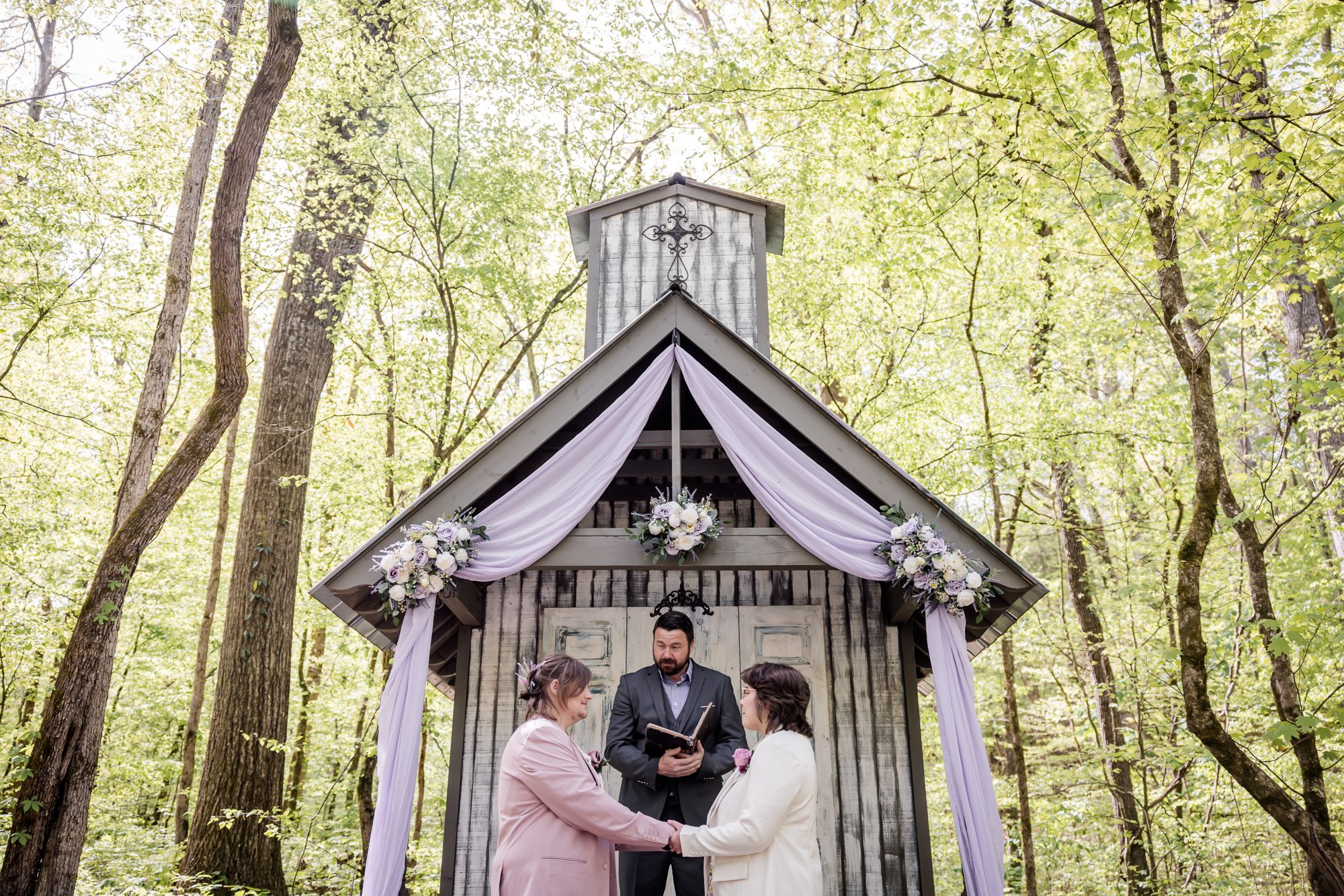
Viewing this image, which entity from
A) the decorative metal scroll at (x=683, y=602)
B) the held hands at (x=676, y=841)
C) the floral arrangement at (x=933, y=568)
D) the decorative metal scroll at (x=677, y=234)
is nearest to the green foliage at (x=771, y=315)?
the decorative metal scroll at (x=677, y=234)

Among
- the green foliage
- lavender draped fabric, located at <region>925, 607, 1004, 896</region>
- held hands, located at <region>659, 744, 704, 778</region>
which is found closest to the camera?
lavender draped fabric, located at <region>925, 607, 1004, 896</region>

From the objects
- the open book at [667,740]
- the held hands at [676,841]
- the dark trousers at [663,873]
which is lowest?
the dark trousers at [663,873]

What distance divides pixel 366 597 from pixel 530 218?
7170 mm

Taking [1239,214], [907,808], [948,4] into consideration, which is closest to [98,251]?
[948,4]

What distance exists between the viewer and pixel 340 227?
11.4 metres

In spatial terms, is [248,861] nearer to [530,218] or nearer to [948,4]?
[530,218]

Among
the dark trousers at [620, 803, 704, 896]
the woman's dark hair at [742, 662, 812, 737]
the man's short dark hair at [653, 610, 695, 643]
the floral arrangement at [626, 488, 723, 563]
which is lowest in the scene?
the dark trousers at [620, 803, 704, 896]

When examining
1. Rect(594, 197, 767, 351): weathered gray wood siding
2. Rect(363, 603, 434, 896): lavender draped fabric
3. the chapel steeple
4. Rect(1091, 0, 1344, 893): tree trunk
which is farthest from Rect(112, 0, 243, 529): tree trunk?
Rect(1091, 0, 1344, 893): tree trunk

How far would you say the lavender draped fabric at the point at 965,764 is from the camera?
467 cm

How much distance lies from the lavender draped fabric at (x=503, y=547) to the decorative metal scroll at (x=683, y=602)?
1374mm

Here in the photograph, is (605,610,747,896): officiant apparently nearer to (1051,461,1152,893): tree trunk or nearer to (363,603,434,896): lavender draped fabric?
(363,603,434,896): lavender draped fabric

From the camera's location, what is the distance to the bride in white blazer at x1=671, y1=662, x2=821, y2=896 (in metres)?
3.73

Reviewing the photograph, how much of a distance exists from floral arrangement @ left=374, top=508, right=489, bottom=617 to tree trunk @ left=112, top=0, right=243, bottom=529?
4401 mm

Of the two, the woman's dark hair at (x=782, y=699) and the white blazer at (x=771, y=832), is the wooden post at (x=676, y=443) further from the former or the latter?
the white blazer at (x=771, y=832)
